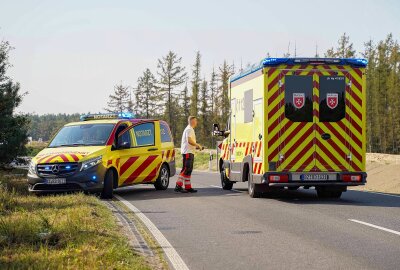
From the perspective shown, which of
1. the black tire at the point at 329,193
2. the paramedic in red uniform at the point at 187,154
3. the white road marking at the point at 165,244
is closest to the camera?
the white road marking at the point at 165,244

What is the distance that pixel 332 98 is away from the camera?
13.3 meters

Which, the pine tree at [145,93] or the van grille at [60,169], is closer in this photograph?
the van grille at [60,169]

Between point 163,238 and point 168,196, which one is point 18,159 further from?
point 163,238

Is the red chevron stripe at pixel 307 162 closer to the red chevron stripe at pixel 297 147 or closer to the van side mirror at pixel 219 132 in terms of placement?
the red chevron stripe at pixel 297 147

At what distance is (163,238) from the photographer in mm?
8383

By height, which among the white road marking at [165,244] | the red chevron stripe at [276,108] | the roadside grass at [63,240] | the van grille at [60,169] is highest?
the red chevron stripe at [276,108]

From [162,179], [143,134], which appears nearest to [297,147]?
[143,134]

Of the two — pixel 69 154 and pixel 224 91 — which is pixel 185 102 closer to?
pixel 224 91

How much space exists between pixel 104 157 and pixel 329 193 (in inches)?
214

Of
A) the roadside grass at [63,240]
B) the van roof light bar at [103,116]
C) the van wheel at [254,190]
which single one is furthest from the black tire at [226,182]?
the roadside grass at [63,240]

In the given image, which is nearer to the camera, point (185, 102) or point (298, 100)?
point (298, 100)

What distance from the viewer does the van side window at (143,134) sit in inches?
620

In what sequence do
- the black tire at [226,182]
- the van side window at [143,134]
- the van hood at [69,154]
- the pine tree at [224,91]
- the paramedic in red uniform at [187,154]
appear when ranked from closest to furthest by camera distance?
the van hood at [69,154] < the van side window at [143,134] < the paramedic in red uniform at [187,154] < the black tire at [226,182] < the pine tree at [224,91]

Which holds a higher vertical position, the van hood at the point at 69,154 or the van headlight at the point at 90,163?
the van hood at the point at 69,154
